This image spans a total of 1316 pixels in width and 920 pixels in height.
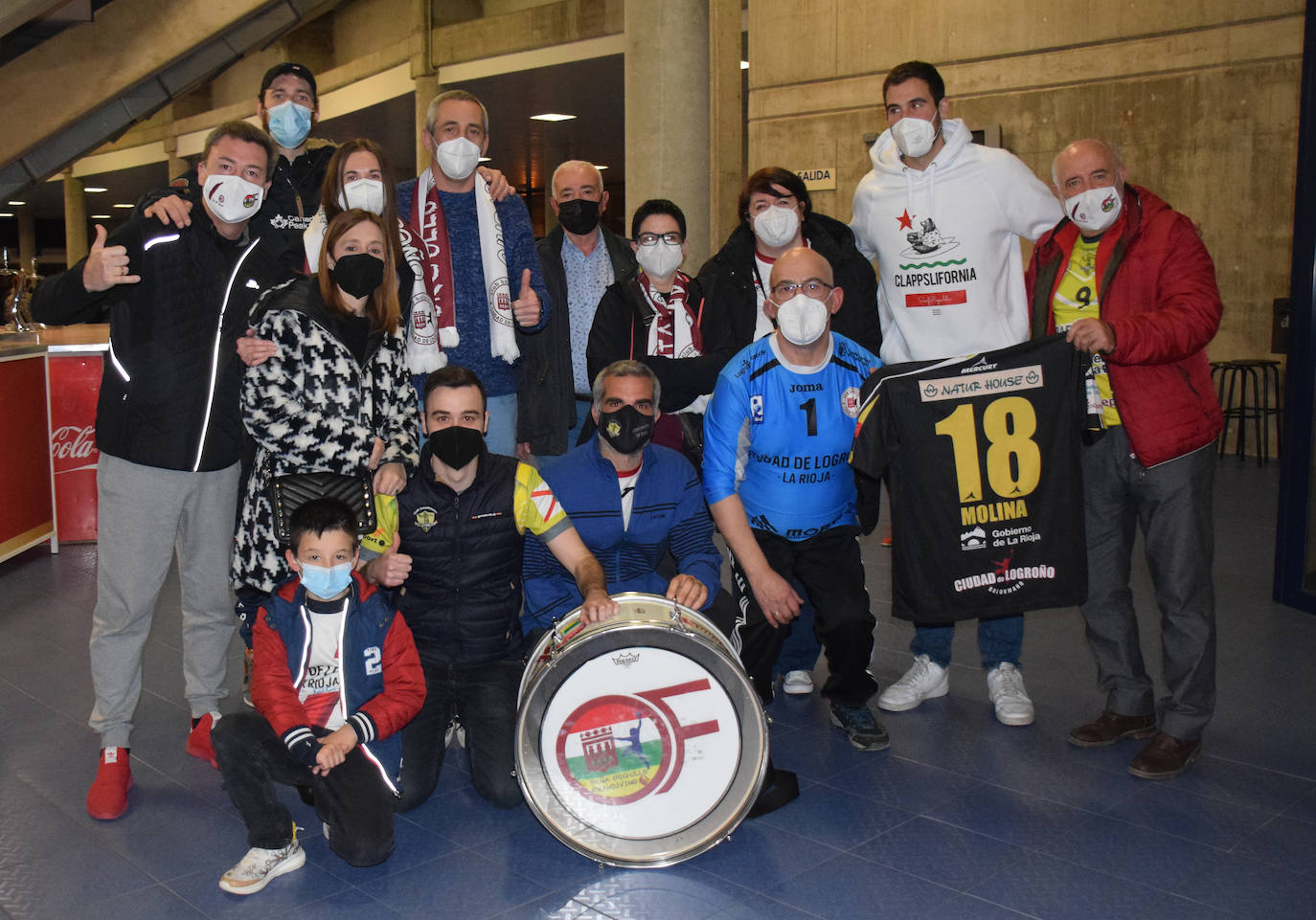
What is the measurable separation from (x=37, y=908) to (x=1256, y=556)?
6.86 m

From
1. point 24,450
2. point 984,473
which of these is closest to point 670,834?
point 984,473

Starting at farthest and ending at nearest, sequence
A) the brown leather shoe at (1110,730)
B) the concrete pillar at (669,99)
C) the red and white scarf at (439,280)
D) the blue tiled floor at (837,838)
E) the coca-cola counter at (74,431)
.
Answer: the concrete pillar at (669,99)
the coca-cola counter at (74,431)
the red and white scarf at (439,280)
the brown leather shoe at (1110,730)
the blue tiled floor at (837,838)

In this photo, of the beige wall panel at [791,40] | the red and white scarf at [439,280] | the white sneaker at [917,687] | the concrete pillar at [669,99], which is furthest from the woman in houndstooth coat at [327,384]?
the beige wall panel at [791,40]

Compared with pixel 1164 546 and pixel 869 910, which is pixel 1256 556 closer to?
pixel 1164 546

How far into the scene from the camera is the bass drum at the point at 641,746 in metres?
3.31

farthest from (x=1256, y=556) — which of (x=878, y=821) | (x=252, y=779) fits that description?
(x=252, y=779)

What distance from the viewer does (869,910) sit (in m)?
3.10

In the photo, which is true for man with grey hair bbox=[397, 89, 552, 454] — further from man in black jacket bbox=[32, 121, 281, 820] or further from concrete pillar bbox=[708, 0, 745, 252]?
concrete pillar bbox=[708, 0, 745, 252]

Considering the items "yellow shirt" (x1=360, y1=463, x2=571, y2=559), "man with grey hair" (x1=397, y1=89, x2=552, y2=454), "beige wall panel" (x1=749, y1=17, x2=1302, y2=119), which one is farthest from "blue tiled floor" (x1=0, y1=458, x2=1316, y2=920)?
"beige wall panel" (x1=749, y1=17, x2=1302, y2=119)

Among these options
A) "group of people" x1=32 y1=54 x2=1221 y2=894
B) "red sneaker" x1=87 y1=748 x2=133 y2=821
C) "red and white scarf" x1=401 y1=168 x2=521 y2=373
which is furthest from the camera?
"red and white scarf" x1=401 y1=168 x2=521 y2=373

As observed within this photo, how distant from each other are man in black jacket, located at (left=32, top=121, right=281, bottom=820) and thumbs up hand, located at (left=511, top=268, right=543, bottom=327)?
38.1 inches

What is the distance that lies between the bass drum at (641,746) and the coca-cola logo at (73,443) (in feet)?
19.5

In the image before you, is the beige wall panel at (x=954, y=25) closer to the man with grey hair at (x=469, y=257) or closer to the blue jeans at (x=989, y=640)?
the blue jeans at (x=989, y=640)

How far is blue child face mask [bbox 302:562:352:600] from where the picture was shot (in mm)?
3447
